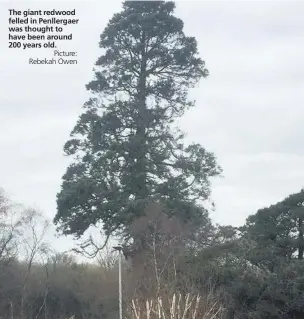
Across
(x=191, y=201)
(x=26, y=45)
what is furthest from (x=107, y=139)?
(x=26, y=45)

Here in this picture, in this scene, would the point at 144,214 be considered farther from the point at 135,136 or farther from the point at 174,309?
the point at 174,309

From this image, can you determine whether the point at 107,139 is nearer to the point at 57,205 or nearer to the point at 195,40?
the point at 57,205

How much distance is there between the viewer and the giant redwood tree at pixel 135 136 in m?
30.7

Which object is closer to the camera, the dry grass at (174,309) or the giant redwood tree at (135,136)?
the dry grass at (174,309)

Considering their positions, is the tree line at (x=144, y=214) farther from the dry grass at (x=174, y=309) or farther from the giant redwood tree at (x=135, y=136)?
the dry grass at (x=174, y=309)

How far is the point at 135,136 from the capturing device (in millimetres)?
31438

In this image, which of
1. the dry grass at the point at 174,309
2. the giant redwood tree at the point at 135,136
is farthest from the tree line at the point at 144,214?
the dry grass at the point at 174,309

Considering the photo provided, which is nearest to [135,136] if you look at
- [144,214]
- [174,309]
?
[144,214]

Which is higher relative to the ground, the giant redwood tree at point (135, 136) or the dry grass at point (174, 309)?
the giant redwood tree at point (135, 136)

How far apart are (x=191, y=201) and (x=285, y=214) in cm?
488

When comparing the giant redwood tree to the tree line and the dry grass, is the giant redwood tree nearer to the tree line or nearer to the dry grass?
the tree line

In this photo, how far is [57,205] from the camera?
1241 inches

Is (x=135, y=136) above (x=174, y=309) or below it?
above

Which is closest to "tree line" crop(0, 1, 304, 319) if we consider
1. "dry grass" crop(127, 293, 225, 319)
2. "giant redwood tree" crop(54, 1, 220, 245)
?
"giant redwood tree" crop(54, 1, 220, 245)
